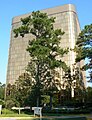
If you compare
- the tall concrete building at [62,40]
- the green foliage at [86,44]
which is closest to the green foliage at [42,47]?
the green foliage at [86,44]

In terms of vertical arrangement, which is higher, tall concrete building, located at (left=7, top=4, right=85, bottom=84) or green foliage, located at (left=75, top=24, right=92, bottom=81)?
tall concrete building, located at (left=7, top=4, right=85, bottom=84)

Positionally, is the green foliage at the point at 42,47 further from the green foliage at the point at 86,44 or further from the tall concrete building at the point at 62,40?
the tall concrete building at the point at 62,40

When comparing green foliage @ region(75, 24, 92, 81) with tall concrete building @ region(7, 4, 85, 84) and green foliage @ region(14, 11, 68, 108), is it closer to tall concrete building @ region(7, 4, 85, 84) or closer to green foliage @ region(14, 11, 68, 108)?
green foliage @ region(14, 11, 68, 108)

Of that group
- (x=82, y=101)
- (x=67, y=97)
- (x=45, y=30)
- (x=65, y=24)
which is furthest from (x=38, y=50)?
(x=65, y=24)

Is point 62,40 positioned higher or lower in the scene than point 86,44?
higher

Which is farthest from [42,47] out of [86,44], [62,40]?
[62,40]

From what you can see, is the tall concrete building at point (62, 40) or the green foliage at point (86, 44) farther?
the tall concrete building at point (62, 40)

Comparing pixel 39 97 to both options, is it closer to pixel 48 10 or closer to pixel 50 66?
pixel 50 66

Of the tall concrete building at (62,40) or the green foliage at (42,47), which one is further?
the tall concrete building at (62,40)

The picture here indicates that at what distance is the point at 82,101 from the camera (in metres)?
63.8

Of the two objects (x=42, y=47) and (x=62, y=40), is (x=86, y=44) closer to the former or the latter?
(x=42, y=47)

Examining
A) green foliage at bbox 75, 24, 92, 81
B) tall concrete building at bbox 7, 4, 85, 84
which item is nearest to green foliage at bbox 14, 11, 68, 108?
green foliage at bbox 75, 24, 92, 81

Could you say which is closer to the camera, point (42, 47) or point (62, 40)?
point (42, 47)

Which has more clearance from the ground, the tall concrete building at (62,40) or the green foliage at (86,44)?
the tall concrete building at (62,40)
